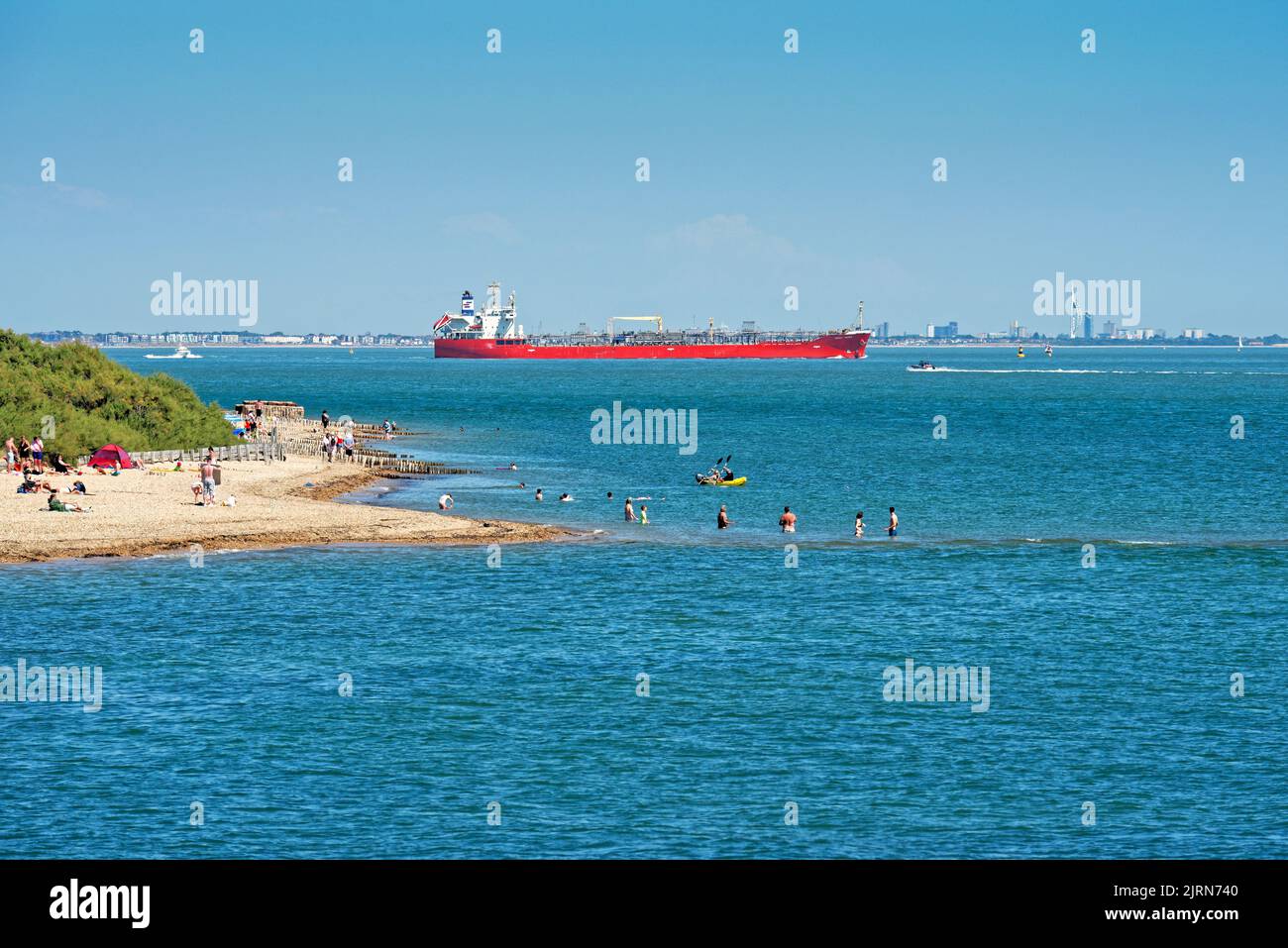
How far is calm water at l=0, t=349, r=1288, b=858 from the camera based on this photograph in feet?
81.5

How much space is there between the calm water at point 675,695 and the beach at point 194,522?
246 cm

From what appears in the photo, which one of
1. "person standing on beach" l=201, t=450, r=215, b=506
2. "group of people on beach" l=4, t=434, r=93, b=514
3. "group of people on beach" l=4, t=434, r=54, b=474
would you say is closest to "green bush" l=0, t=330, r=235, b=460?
"group of people on beach" l=4, t=434, r=54, b=474

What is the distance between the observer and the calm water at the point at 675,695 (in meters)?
24.8

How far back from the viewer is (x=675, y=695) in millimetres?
34406

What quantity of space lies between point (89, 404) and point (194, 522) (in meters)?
31.9

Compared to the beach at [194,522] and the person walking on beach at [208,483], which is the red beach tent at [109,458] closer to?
the beach at [194,522]

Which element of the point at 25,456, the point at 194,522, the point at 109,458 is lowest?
the point at 194,522

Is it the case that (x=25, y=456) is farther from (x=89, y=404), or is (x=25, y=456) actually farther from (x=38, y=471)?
(x=89, y=404)

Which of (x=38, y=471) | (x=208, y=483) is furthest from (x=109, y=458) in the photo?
(x=208, y=483)

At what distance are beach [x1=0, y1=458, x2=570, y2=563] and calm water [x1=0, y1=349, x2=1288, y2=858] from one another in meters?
2.46

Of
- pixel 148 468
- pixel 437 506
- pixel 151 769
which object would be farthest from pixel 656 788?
pixel 148 468

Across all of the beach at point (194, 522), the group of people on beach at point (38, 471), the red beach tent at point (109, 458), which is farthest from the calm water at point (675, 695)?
the red beach tent at point (109, 458)

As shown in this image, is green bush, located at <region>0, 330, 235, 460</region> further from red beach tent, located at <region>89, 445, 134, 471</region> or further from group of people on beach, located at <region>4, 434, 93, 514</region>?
red beach tent, located at <region>89, 445, 134, 471</region>
